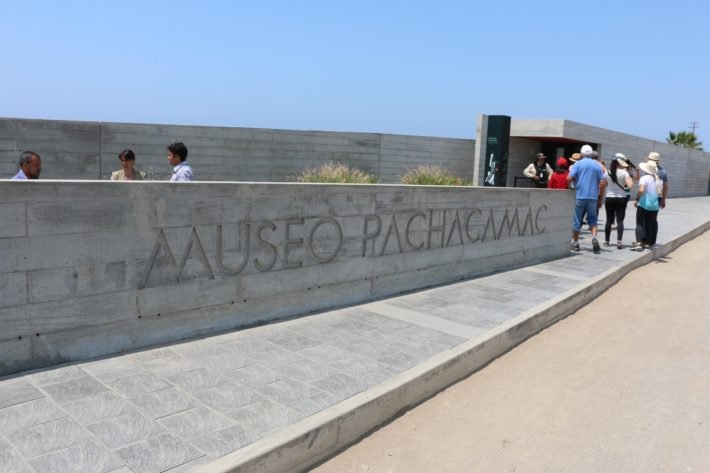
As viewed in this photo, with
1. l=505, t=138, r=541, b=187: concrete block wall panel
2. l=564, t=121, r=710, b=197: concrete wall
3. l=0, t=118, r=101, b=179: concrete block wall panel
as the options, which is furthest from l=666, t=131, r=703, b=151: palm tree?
l=0, t=118, r=101, b=179: concrete block wall panel

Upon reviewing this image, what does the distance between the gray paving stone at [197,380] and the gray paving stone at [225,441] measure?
67 centimetres

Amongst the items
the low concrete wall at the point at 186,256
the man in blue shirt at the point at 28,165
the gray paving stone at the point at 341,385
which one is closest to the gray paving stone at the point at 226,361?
the low concrete wall at the point at 186,256

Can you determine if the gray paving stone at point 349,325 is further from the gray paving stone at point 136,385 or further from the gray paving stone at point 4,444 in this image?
the gray paving stone at point 4,444

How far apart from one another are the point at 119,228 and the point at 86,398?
138cm

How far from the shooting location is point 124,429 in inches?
135

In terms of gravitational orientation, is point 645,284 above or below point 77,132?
below

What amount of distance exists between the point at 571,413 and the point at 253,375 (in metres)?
2.52

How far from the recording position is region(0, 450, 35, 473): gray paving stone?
9.61ft

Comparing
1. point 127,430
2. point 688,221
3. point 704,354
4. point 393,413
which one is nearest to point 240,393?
point 127,430

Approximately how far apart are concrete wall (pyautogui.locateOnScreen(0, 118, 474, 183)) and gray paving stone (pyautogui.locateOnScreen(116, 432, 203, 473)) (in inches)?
414

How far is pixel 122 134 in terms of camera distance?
13.5 metres

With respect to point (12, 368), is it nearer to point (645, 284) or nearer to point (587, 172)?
point (645, 284)

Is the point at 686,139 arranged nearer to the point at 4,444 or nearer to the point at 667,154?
the point at 667,154

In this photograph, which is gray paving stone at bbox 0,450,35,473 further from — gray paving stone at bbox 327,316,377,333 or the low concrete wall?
gray paving stone at bbox 327,316,377,333
